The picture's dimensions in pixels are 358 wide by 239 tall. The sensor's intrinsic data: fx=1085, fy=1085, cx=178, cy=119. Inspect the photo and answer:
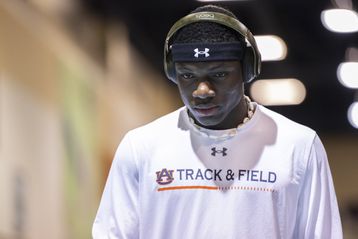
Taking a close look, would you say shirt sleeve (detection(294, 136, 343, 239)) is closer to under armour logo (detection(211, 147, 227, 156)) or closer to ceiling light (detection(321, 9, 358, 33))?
under armour logo (detection(211, 147, 227, 156))

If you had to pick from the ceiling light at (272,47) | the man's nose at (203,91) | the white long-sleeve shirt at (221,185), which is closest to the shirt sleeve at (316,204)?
the white long-sleeve shirt at (221,185)

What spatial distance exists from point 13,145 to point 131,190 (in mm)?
7772

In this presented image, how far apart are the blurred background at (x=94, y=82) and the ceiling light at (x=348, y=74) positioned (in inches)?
1.4

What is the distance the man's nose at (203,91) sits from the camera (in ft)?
11.0

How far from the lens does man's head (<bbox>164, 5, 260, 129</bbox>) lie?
338 centimetres

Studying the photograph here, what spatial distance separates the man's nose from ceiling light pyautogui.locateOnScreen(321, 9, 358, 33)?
1291cm

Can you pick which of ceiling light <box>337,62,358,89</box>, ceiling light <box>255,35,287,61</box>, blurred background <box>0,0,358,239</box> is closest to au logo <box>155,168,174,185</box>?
blurred background <box>0,0,358,239</box>

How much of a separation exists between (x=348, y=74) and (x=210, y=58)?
59.1 ft

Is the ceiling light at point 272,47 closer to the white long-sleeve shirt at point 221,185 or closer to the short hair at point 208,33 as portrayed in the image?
the white long-sleeve shirt at point 221,185

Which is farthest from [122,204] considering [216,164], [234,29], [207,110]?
[234,29]

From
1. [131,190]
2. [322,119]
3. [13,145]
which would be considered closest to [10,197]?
[13,145]

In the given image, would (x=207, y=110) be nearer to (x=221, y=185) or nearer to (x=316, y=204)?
(x=221, y=185)

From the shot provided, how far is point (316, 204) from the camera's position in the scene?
3514mm

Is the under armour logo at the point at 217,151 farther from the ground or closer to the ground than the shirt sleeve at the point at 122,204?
farther from the ground
